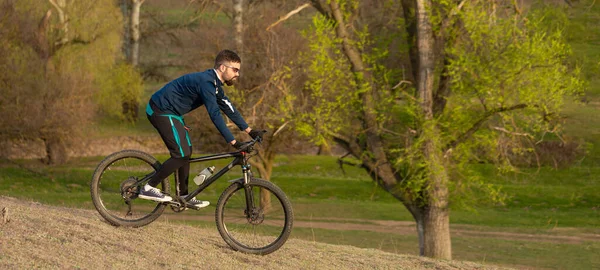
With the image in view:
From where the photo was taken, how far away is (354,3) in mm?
21094

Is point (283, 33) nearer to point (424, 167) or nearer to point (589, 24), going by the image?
point (589, 24)

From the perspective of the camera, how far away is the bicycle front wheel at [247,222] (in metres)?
9.35

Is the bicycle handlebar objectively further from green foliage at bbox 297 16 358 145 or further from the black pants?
Result: green foliage at bbox 297 16 358 145

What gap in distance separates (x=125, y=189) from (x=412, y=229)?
22.8 m

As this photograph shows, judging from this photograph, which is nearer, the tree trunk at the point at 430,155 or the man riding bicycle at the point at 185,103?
the man riding bicycle at the point at 185,103

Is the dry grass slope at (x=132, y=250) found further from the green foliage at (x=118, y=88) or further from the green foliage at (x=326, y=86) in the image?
the green foliage at (x=118, y=88)

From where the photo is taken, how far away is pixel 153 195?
953cm

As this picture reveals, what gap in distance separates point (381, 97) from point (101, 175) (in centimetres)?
1171

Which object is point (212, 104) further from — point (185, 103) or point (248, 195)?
point (248, 195)

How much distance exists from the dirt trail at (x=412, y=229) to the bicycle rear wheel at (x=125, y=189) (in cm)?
1819

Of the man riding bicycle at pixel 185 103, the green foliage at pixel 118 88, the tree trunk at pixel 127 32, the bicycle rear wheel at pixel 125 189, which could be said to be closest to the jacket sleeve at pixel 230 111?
the man riding bicycle at pixel 185 103

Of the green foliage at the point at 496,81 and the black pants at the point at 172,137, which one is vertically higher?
the green foliage at the point at 496,81

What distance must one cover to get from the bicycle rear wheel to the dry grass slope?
0.17 meters

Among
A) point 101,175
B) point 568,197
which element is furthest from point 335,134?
point 568,197
